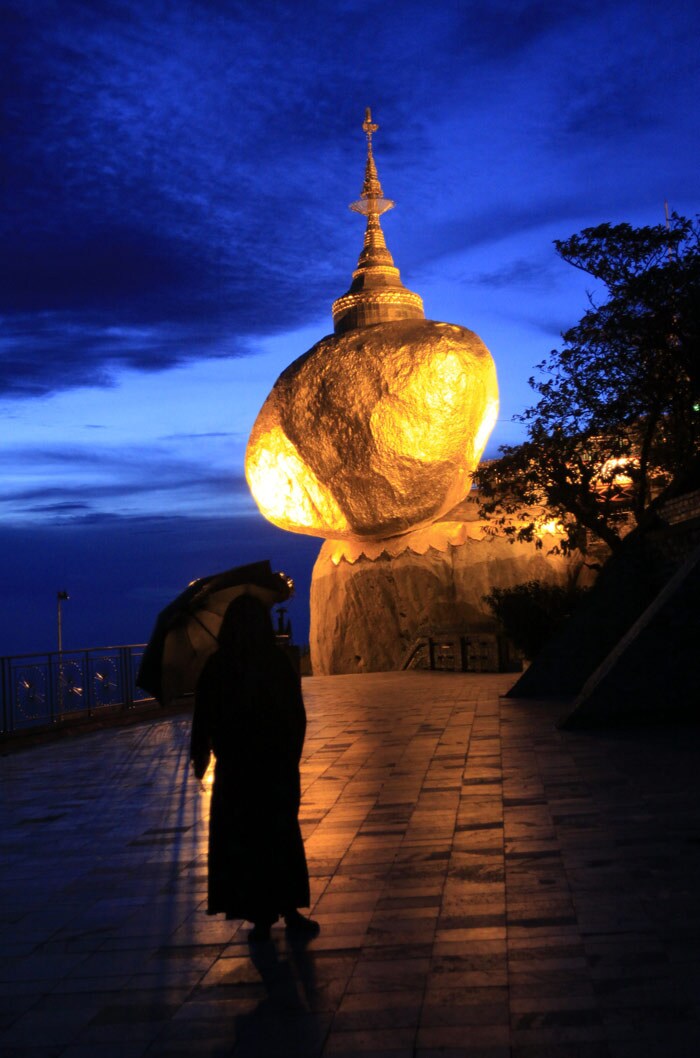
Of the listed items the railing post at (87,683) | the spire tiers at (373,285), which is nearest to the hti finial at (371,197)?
the spire tiers at (373,285)

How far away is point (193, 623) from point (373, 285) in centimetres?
2443

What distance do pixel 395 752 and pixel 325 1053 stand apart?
7039 mm

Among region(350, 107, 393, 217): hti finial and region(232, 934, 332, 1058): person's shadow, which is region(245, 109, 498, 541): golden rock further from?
region(232, 934, 332, 1058): person's shadow

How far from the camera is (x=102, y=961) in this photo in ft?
15.5

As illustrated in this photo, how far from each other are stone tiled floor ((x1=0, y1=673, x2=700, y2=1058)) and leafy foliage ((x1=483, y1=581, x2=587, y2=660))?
36.2 feet

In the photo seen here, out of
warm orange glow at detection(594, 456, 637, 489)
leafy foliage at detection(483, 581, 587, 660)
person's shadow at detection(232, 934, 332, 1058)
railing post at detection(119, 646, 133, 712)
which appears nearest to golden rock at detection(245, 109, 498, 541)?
leafy foliage at detection(483, 581, 587, 660)

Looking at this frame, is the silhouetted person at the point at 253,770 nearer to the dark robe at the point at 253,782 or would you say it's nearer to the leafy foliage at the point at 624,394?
the dark robe at the point at 253,782

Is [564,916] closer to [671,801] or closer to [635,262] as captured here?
[671,801]

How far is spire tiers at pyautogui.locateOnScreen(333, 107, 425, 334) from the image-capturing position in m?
29.2

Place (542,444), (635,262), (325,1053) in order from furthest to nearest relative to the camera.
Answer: (542,444) < (635,262) < (325,1053)

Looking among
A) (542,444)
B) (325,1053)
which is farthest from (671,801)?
(542,444)

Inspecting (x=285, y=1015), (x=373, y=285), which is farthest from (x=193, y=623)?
(x=373, y=285)

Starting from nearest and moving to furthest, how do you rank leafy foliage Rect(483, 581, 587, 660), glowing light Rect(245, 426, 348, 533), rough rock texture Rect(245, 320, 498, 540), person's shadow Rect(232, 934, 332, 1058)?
person's shadow Rect(232, 934, 332, 1058) → leafy foliage Rect(483, 581, 587, 660) → rough rock texture Rect(245, 320, 498, 540) → glowing light Rect(245, 426, 348, 533)

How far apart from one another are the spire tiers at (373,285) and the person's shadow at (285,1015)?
82.8ft
